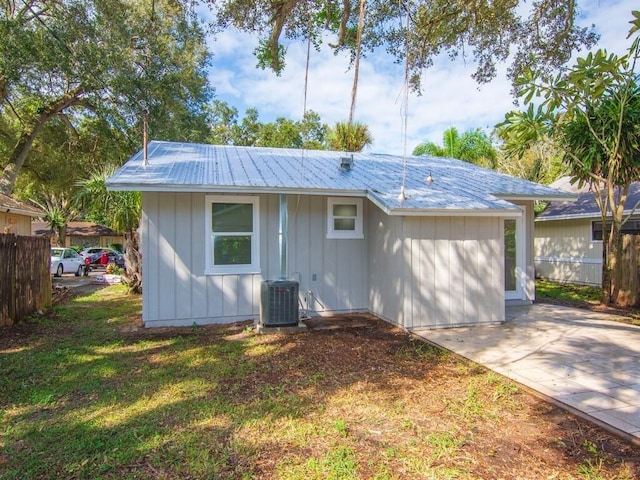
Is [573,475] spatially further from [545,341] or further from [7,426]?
[7,426]

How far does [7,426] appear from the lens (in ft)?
11.5

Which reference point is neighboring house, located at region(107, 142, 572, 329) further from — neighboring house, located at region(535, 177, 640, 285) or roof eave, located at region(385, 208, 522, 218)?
neighboring house, located at region(535, 177, 640, 285)

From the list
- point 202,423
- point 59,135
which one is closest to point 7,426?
point 202,423

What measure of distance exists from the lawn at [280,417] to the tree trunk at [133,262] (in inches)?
200

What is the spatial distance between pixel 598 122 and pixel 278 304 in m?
7.82

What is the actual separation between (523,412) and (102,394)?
4156mm

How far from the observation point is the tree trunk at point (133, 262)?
432 inches

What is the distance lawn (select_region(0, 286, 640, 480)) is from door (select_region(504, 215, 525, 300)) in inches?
151

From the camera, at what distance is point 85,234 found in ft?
109

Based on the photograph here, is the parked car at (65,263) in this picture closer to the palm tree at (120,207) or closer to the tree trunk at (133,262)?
the tree trunk at (133,262)

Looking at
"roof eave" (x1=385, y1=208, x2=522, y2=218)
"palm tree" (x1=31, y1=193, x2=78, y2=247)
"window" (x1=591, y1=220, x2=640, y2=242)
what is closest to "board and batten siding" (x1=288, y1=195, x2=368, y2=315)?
"roof eave" (x1=385, y1=208, x2=522, y2=218)

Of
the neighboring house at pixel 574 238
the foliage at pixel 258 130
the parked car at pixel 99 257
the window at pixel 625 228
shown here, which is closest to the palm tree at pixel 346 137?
the neighboring house at pixel 574 238

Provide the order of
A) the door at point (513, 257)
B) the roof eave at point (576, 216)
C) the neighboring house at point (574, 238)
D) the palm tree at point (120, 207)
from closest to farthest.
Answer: the door at point (513, 257), the palm tree at point (120, 207), the roof eave at point (576, 216), the neighboring house at point (574, 238)

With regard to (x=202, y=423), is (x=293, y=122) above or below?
above
